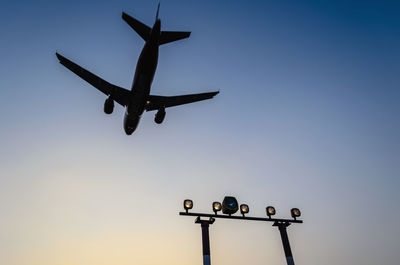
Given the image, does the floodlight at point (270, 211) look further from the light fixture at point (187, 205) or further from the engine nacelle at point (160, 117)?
the engine nacelle at point (160, 117)

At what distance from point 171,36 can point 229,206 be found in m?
11.7

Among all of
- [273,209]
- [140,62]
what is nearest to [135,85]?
[140,62]

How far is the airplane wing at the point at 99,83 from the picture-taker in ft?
50.0

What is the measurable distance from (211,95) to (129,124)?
6.55 metres

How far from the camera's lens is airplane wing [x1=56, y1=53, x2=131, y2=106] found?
1524 centimetres

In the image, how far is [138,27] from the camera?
15.6 meters

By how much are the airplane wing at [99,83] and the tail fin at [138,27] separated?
4.18 m

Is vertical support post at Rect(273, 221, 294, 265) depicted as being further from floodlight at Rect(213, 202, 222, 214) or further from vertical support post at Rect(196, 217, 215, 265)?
vertical support post at Rect(196, 217, 215, 265)

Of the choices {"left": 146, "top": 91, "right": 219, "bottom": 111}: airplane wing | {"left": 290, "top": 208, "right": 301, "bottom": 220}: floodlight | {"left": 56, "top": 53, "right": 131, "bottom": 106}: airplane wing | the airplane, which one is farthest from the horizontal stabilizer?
{"left": 290, "top": 208, "right": 301, "bottom": 220}: floodlight

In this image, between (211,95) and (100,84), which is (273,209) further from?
(100,84)

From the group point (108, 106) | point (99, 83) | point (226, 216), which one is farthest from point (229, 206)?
point (99, 83)

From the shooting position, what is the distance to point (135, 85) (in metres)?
15.6

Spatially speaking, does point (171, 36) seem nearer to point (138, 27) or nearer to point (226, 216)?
point (138, 27)

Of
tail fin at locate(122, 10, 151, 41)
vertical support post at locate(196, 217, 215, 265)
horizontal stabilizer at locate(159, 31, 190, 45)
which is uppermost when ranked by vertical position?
tail fin at locate(122, 10, 151, 41)
